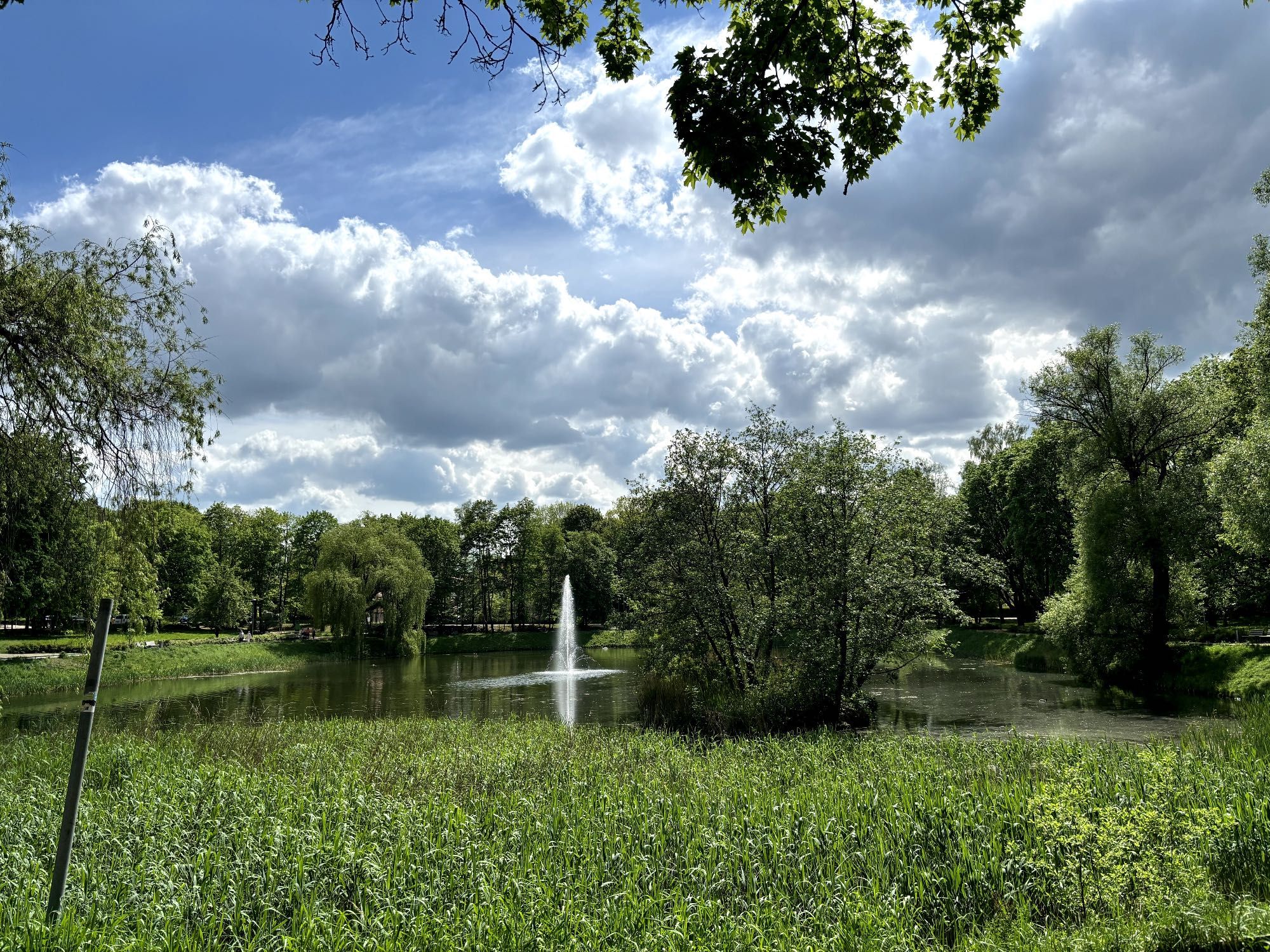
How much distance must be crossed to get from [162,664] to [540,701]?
894 inches

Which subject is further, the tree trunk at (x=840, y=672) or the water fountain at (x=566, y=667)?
the water fountain at (x=566, y=667)

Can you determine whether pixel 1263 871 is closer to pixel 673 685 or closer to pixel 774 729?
pixel 774 729

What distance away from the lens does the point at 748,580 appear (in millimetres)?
22781

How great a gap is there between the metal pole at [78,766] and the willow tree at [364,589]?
46.4 m

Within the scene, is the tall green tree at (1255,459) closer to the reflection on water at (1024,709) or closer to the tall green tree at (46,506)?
the reflection on water at (1024,709)

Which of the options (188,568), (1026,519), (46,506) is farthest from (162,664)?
(1026,519)

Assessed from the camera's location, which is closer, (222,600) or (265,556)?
(222,600)

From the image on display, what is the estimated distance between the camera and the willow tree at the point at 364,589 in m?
48.8

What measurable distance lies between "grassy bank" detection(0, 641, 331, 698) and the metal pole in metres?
24.6

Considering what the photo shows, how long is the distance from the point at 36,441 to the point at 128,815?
5.17 m

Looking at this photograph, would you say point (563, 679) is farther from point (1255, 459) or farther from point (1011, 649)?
point (1255, 459)

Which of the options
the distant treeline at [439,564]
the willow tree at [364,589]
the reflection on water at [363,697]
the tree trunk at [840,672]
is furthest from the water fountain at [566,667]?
the willow tree at [364,589]

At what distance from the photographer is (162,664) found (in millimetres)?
37719

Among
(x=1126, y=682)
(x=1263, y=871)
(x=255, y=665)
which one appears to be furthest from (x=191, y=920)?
(x=255, y=665)
